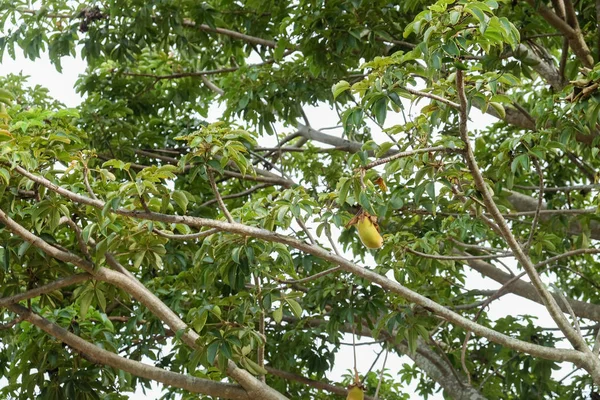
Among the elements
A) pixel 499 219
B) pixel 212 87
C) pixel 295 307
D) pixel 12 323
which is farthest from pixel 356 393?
pixel 212 87

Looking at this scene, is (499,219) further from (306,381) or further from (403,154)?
(306,381)

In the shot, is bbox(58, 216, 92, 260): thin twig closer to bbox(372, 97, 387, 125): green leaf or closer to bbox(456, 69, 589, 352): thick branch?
bbox(372, 97, 387, 125): green leaf

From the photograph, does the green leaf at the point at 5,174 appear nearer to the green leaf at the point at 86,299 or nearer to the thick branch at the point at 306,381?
the green leaf at the point at 86,299

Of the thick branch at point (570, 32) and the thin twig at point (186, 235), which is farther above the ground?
the thick branch at point (570, 32)

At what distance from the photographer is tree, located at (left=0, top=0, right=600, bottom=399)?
3301mm

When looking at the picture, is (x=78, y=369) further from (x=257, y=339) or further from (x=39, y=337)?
(x=257, y=339)

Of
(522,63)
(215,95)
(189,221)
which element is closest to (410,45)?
(522,63)

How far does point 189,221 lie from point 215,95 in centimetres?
444

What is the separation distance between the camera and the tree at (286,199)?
3301mm

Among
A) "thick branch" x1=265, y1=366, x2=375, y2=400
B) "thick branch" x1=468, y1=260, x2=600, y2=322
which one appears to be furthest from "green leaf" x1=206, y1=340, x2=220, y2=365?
"thick branch" x1=468, y1=260, x2=600, y2=322

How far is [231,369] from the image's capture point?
13.3ft

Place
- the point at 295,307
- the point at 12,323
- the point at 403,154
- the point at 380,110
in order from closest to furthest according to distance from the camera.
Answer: the point at 380,110 < the point at 403,154 < the point at 295,307 < the point at 12,323

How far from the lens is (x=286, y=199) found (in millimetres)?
3473

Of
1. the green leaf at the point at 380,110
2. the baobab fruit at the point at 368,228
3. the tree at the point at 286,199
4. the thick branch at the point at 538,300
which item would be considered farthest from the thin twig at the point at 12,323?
the thick branch at the point at 538,300
